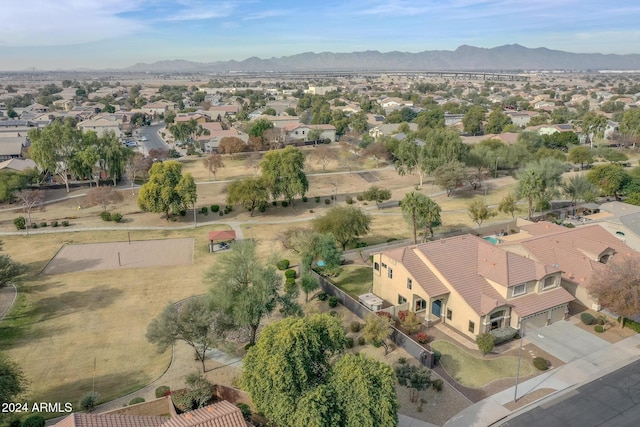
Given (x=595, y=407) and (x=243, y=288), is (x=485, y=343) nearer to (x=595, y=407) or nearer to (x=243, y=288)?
(x=595, y=407)

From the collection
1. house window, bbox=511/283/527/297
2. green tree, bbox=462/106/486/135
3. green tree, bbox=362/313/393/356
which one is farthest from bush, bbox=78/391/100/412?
green tree, bbox=462/106/486/135

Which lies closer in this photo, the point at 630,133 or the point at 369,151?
the point at 369,151

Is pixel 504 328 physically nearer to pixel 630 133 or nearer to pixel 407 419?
pixel 407 419

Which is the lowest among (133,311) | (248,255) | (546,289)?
(133,311)

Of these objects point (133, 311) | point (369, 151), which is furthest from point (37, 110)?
point (133, 311)

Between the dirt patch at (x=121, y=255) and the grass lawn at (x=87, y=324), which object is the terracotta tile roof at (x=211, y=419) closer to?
the grass lawn at (x=87, y=324)

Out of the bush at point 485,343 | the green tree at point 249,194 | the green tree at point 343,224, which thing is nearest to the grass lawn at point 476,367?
the bush at point 485,343

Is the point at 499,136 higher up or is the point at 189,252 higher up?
the point at 499,136

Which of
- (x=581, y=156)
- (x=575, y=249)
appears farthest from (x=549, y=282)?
(x=581, y=156)
